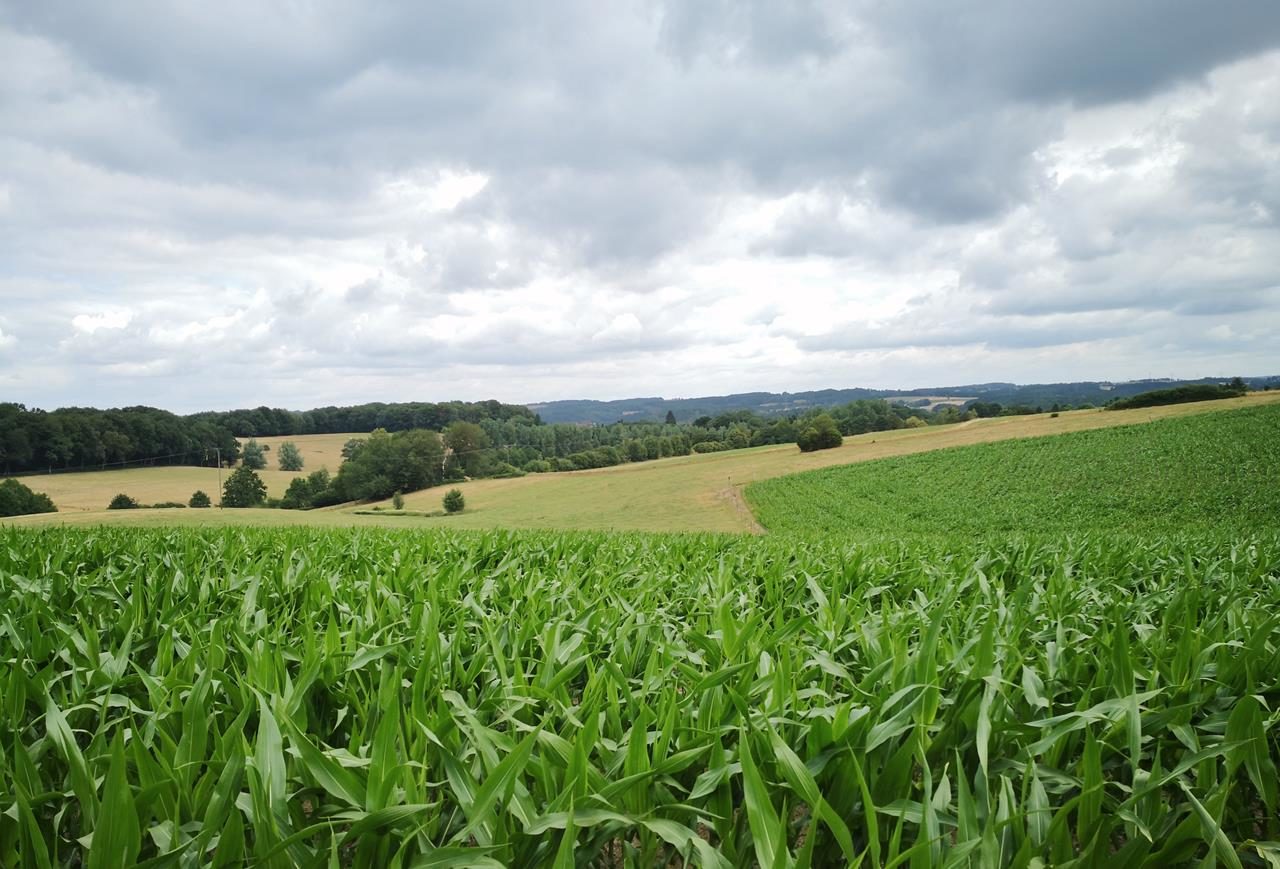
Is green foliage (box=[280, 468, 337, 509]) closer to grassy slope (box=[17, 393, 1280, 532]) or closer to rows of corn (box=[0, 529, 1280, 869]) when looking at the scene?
grassy slope (box=[17, 393, 1280, 532])

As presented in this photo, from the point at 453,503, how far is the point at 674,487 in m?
A: 19.3

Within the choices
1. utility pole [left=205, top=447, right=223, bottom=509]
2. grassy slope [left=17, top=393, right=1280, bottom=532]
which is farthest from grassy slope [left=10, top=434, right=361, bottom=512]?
grassy slope [left=17, top=393, right=1280, bottom=532]

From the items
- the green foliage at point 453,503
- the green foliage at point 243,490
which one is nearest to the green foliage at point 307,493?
the green foliage at point 243,490

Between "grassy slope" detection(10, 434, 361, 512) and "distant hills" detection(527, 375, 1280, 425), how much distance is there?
49103mm

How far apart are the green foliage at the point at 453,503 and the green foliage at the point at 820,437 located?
30.9m

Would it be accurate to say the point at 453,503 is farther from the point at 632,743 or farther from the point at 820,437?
the point at 632,743

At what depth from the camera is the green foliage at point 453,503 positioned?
54406mm

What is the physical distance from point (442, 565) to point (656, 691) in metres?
2.83

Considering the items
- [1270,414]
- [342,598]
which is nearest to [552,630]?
[342,598]

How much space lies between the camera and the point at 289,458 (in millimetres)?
83500

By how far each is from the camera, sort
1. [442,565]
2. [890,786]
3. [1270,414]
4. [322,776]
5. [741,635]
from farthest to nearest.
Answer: [1270,414]
[442,565]
[741,635]
[890,786]
[322,776]

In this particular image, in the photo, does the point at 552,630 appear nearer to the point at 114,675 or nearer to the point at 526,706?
the point at 526,706

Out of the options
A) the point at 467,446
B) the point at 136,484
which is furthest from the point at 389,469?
the point at 136,484

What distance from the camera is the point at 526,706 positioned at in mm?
2020
